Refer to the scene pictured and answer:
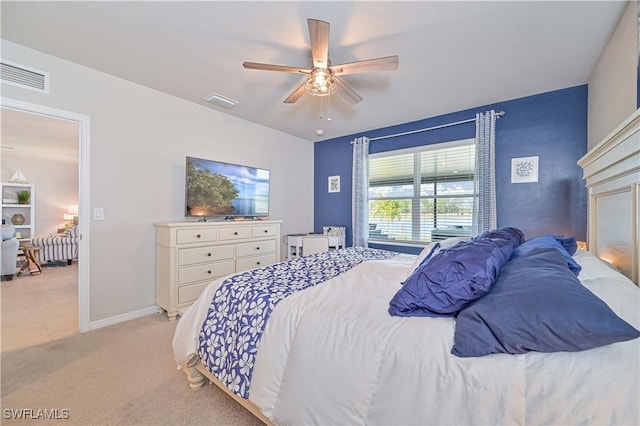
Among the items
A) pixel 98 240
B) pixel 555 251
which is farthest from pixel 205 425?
pixel 98 240

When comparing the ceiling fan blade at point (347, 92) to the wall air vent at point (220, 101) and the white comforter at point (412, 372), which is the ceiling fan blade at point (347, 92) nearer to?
the wall air vent at point (220, 101)

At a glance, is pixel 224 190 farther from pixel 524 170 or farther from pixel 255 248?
pixel 524 170

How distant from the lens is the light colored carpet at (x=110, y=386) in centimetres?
152

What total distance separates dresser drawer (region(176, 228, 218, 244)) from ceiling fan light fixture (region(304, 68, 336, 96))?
1.89 m

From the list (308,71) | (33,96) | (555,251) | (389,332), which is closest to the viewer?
(389,332)

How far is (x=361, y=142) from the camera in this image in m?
4.44

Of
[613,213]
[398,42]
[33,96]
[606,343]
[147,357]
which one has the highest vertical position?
[398,42]

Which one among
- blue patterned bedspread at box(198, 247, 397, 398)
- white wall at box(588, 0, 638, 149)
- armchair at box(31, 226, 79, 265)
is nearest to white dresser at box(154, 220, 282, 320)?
blue patterned bedspread at box(198, 247, 397, 398)

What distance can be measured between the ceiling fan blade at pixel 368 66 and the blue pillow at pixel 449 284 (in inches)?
57.6

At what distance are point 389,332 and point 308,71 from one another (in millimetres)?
1902

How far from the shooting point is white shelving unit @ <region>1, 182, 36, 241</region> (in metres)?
6.33

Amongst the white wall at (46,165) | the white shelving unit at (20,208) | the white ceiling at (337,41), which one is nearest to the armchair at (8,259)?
the white wall at (46,165)

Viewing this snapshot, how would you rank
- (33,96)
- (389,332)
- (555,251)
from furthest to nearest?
(33,96) < (555,251) < (389,332)

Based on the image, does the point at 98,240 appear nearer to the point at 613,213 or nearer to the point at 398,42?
the point at 398,42
